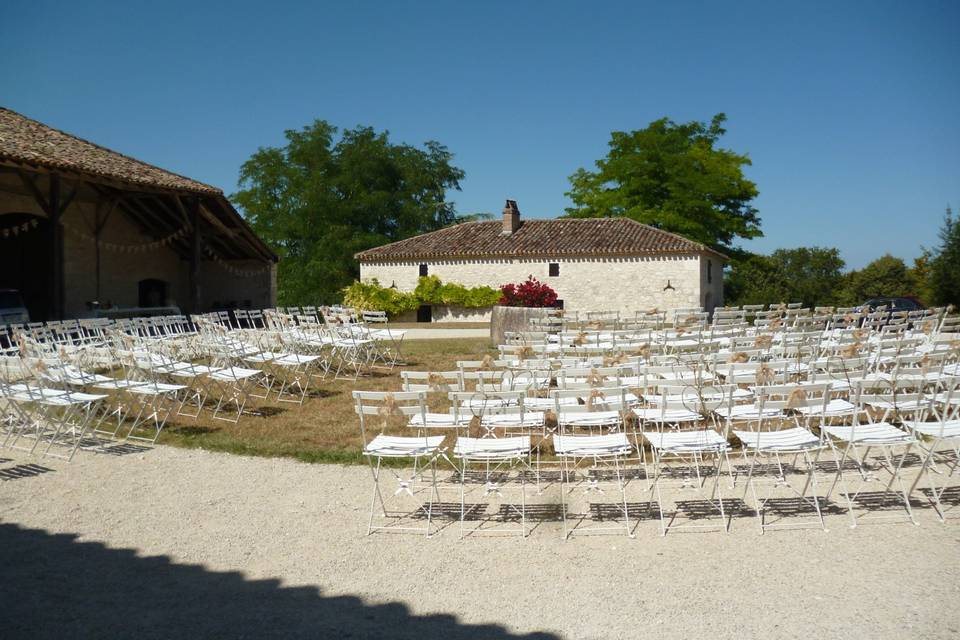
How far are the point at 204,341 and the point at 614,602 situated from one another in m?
7.48

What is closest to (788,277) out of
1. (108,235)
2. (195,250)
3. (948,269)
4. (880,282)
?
(880,282)

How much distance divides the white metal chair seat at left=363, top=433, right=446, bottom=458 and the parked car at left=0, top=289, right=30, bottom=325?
12.2 m

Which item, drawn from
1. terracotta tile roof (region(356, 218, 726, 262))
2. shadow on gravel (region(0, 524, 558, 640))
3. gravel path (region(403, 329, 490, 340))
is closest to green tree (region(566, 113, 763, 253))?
terracotta tile roof (region(356, 218, 726, 262))

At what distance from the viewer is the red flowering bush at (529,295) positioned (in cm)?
2741

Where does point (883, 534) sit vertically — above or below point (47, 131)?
below

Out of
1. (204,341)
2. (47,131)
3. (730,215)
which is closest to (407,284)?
(47,131)

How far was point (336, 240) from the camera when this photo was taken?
40719mm

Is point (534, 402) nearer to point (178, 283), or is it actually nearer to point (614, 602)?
point (614, 602)

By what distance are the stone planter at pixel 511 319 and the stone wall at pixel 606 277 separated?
11659mm

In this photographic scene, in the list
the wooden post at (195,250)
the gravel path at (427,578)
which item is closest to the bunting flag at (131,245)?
the wooden post at (195,250)

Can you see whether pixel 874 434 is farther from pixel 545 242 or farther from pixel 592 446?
pixel 545 242

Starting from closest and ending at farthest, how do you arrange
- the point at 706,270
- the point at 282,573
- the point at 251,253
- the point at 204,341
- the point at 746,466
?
the point at 282,573 < the point at 746,466 < the point at 204,341 < the point at 251,253 < the point at 706,270

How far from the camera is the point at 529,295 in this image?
27438 mm

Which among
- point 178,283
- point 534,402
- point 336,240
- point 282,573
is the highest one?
point 336,240
